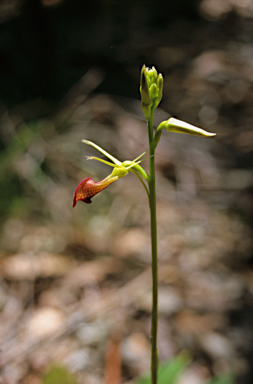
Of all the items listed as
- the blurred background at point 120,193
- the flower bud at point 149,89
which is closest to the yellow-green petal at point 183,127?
the flower bud at point 149,89

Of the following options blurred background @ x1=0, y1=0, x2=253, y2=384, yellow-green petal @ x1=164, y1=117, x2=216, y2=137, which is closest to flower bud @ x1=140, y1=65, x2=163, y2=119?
yellow-green petal @ x1=164, y1=117, x2=216, y2=137

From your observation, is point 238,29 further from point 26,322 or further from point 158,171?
point 26,322

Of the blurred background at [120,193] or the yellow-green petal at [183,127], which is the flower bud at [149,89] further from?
the blurred background at [120,193]

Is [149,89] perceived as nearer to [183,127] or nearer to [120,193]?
[183,127]

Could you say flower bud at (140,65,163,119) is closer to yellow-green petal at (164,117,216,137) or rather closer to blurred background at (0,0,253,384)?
yellow-green petal at (164,117,216,137)

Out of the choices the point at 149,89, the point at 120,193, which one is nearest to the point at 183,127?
the point at 149,89

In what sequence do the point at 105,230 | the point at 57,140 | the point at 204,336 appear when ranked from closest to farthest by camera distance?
the point at 204,336, the point at 105,230, the point at 57,140

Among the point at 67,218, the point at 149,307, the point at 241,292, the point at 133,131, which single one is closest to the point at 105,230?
the point at 67,218

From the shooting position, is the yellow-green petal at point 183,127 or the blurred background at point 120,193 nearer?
the yellow-green petal at point 183,127
